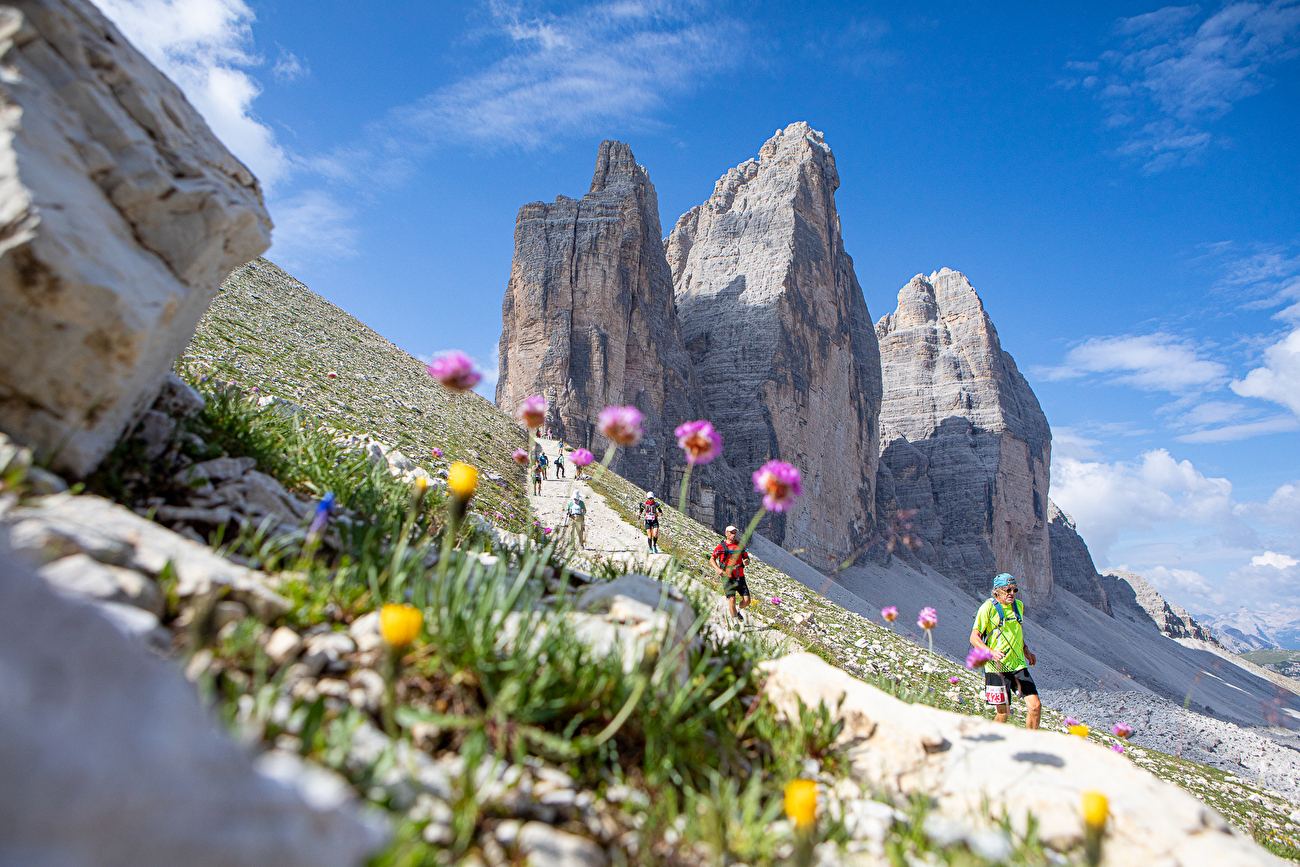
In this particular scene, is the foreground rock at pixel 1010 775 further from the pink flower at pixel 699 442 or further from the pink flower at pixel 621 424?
the pink flower at pixel 621 424

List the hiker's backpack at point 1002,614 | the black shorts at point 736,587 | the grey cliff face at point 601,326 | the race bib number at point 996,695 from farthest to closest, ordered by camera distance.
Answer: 1. the grey cliff face at point 601,326
2. the black shorts at point 736,587
3. the hiker's backpack at point 1002,614
4. the race bib number at point 996,695

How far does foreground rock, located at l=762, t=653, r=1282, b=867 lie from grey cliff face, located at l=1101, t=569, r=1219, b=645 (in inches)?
5293

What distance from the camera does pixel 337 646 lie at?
2834 millimetres

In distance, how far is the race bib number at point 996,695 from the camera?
7068mm

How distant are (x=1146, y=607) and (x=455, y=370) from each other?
513 feet

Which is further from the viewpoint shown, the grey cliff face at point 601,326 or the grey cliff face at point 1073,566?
the grey cliff face at point 1073,566

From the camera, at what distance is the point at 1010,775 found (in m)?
3.45

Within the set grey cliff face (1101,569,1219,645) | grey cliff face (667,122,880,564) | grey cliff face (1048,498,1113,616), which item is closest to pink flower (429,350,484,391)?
grey cliff face (667,122,880,564)

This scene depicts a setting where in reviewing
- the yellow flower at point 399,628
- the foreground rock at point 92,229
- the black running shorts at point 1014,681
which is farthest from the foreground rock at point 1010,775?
the foreground rock at point 92,229

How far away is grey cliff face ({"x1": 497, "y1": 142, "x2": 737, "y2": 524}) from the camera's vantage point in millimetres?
48969

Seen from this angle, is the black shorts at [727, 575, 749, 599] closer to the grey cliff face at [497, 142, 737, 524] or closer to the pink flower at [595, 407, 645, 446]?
the pink flower at [595, 407, 645, 446]

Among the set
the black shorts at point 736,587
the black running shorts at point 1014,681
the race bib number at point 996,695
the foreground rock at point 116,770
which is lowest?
the foreground rock at point 116,770

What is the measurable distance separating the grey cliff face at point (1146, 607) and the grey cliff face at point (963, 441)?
38.3m

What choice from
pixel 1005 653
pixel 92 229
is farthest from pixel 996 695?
pixel 92 229
